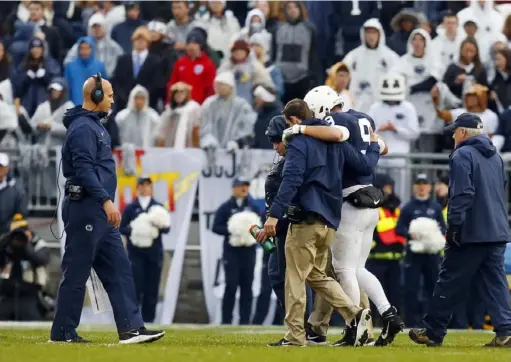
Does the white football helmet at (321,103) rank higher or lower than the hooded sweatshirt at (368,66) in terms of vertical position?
lower

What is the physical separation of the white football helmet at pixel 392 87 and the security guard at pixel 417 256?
4.28 feet

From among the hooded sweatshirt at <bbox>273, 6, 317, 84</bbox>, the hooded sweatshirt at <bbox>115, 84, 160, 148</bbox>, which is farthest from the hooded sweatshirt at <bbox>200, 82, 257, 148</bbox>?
the hooded sweatshirt at <bbox>273, 6, 317, 84</bbox>

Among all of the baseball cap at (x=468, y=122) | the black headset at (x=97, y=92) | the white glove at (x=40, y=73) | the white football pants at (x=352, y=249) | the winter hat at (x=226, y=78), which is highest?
the white glove at (x=40, y=73)

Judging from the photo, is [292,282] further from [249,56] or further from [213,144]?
[249,56]

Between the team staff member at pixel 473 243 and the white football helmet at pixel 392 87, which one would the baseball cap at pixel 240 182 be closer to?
the white football helmet at pixel 392 87

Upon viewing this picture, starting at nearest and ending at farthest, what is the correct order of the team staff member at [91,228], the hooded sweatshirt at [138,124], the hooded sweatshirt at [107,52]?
the team staff member at [91,228] → the hooded sweatshirt at [138,124] → the hooded sweatshirt at [107,52]

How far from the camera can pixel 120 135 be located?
22359mm

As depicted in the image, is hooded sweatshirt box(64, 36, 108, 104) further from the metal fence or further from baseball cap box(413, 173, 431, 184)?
baseball cap box(413, 173, 431, 184)

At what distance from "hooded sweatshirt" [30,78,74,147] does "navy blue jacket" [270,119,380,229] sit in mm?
9206

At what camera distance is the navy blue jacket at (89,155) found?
44.3 feet

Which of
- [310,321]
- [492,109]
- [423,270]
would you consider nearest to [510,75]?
[492,109]

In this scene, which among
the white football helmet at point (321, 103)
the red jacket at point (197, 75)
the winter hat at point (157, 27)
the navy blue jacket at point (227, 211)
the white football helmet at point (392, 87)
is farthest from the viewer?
the winter hat at point (157, 27)

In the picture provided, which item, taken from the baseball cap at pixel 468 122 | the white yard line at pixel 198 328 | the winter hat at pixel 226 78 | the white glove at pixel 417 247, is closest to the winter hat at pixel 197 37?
the winter hat at pixel 226 78

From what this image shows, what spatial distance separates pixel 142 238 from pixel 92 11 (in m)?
5.80
